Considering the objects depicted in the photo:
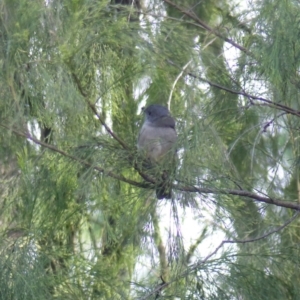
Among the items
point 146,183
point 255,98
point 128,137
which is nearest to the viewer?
point 146,183

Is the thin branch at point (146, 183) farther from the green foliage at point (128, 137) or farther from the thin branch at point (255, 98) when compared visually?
the thin branch at point (255, 98)

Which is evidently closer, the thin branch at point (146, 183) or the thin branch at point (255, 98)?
the thin branch at point (146, 183)

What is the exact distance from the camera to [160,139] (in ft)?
9.64

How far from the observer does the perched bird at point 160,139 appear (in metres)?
2.82

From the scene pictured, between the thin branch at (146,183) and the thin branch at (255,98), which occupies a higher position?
the thin branch at (255,98)

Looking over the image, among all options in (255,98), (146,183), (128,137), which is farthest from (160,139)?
(128,137)

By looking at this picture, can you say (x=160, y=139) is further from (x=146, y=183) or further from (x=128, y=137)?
(x=128, y=137)

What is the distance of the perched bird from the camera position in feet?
9.27

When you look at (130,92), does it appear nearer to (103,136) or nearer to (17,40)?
(103,136)

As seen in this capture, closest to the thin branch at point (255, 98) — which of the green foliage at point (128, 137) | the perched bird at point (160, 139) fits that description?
the green foliage at point (128, 137)

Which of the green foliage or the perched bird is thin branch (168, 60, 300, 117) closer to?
the green foliage

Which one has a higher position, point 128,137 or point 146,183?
point 128,137

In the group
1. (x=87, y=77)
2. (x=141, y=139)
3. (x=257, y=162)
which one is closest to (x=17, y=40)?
(x=87, y=77)

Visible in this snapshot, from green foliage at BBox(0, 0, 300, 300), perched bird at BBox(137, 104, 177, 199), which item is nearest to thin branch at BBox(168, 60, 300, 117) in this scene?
green foliage at BBox(0, 0, 300, 300)
